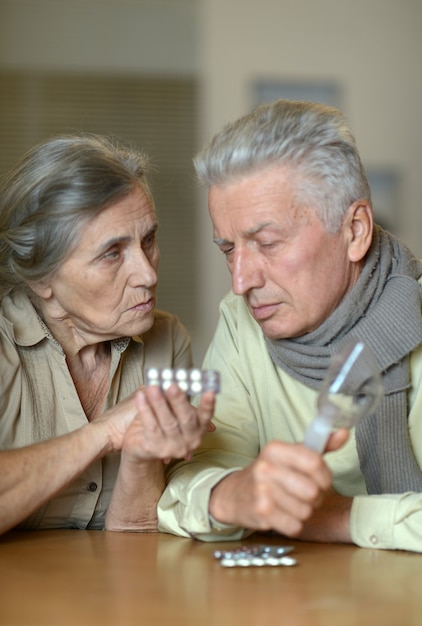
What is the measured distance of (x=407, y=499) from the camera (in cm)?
178

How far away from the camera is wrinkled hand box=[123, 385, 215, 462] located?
167 cm

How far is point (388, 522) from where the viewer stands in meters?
1.78

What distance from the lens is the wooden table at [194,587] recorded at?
1.35 meters

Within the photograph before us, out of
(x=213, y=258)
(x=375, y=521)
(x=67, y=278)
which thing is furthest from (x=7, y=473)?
(x=213, y=258)

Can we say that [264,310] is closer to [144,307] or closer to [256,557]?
[144,307]

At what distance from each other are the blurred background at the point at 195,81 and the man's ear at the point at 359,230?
3998 millimetres

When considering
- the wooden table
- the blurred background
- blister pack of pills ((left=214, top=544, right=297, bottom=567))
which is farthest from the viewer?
the blurred background

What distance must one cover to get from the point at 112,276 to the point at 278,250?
484 mm

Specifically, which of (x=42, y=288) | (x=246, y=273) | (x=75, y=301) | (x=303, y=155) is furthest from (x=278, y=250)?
(x=42, y=288)

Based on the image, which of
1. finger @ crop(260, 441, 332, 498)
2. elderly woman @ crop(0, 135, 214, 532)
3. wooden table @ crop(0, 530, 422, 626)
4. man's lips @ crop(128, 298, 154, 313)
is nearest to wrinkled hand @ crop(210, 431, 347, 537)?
finger @ crop(260, 441, 332, 498)

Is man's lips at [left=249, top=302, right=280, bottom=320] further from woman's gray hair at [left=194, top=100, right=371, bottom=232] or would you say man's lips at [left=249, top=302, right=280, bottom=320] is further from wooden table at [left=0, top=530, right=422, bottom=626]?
wooden table at [left=0, top=530, right=422, bottom=626]

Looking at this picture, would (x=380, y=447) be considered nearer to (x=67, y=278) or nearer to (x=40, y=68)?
(x=67, y=278)

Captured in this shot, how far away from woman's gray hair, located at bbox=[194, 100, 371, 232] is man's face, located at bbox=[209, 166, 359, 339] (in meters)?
0.03

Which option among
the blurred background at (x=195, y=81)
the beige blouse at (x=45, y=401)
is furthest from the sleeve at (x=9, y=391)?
the blurred background at (x=195, y=81)
